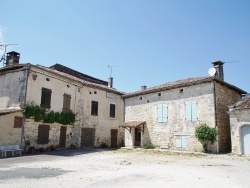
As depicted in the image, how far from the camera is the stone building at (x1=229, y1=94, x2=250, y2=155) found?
12.6 m

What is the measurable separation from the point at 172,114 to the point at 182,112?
0.86 metres

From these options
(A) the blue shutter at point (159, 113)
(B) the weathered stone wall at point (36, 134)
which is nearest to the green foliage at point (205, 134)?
(A) the blue shutter at point (159, 113)

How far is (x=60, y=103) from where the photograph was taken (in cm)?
1698

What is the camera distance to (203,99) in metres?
14.8

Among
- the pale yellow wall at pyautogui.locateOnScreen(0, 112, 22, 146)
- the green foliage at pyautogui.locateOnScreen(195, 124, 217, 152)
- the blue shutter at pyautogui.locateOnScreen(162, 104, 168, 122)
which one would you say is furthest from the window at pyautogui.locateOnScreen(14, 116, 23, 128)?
the green foliage at pyautogui.locateOnScreen(195, 124, 217, 152)

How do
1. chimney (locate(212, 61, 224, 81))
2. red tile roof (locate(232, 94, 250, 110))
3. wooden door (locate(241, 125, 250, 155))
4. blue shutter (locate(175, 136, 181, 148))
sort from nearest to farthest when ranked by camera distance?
wooden door (locate(241, 125, 250, 155)) < red tile roof (locate(232, 94, 250, 110)) < blue shutter (locate(175, 136, 181, 148)) < chimney (locate(212, 61, 224, 81))

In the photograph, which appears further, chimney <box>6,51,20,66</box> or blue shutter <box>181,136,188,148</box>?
chimney <box>6,51,20,66</box>

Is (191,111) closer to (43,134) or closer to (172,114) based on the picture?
(172,114)

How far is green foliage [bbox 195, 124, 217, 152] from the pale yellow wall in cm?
1154

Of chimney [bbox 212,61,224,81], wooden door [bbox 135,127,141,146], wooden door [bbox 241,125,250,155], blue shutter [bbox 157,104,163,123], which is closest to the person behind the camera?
wooden door [bbox 241,125,250,155]

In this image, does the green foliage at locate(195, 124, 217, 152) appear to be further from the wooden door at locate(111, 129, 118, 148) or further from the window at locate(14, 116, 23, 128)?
the window at locate(14, 116, 23, 128)

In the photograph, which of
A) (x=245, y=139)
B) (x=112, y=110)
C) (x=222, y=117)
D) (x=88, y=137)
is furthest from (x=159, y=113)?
(x=88, y=137)

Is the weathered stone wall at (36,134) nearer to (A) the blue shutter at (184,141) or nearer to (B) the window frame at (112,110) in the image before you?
(B) the window frame at (112,110)

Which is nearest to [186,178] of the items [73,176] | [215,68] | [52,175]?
[73,176]
